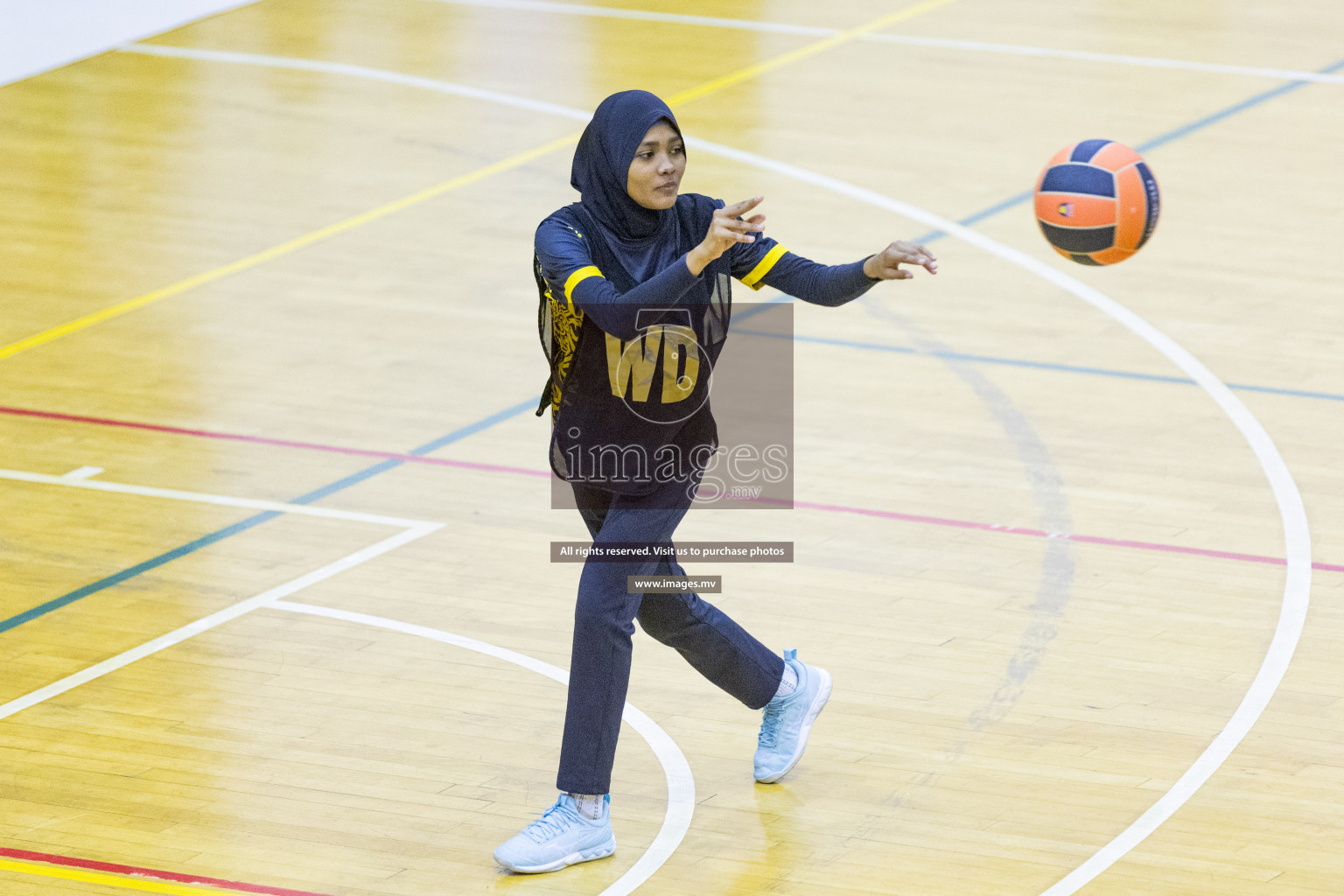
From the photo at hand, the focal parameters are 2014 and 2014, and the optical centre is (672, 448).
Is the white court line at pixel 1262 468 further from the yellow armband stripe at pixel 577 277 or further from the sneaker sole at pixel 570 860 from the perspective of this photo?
the yellow armband stripe at pixel 577 277

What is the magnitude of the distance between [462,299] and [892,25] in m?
6.79

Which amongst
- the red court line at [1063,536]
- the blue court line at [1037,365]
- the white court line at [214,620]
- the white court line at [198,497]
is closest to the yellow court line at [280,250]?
the white court line at [198,497]

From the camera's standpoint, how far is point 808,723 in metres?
6.12

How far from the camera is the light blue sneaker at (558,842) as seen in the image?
5520mm

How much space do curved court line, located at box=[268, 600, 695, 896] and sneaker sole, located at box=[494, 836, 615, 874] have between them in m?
0.09

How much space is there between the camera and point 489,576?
755 cm

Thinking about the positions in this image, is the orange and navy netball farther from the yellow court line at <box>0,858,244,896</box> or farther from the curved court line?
the yellow court line at <box>0,858,244,896</box>

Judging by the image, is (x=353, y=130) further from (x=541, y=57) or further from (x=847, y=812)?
(x=847, y=812)

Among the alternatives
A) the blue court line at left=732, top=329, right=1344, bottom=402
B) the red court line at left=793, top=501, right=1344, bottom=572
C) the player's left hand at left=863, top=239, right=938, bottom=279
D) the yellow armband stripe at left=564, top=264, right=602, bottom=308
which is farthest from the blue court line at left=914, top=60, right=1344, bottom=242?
the yellow armband stripe at left=564, top=264, right=602, bottom=308

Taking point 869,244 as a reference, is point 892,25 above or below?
above

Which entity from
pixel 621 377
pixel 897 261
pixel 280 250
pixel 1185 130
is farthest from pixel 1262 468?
pixel 280 250

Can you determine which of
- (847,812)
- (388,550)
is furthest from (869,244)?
(847,812)

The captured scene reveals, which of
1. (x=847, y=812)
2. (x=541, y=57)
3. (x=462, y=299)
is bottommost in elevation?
(x=847, y=812)

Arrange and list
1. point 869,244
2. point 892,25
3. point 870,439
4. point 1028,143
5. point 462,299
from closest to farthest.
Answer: point 870,439 → point 462,299 → point 869,244 → point 1028,143 → point 892,25
